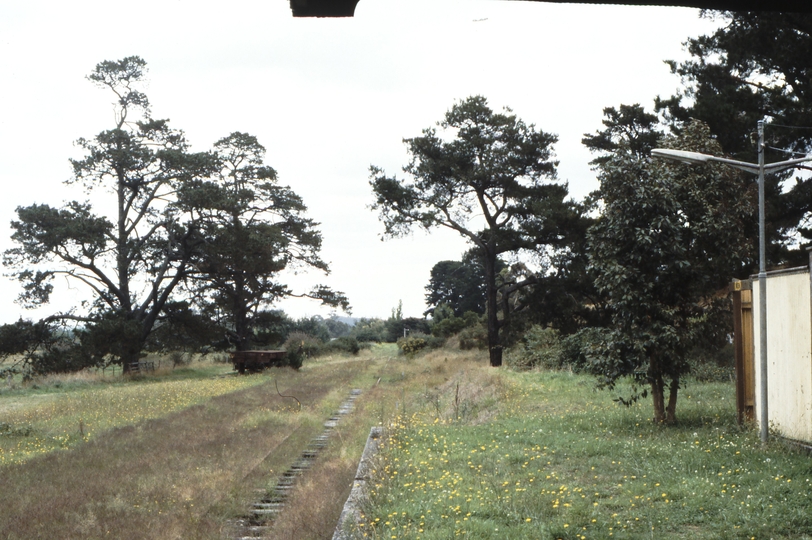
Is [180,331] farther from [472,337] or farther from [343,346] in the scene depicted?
[343,346]

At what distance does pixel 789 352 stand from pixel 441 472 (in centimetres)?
517

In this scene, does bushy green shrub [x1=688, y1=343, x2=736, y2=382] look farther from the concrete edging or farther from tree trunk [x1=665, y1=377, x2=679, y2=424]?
the concrete edging

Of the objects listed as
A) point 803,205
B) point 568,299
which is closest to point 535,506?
point 803,205

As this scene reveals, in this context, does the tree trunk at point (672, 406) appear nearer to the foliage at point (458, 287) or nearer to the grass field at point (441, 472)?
the grass field at point (441, 472)

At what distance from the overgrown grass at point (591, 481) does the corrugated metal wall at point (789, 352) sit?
1.65 ft

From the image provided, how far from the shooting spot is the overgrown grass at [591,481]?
6.37 meters

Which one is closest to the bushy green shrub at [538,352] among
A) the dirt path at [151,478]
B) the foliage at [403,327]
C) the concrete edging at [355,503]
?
the dirt path at [151,478]

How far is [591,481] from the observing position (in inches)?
325

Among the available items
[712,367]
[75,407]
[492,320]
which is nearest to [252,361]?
[492,320]

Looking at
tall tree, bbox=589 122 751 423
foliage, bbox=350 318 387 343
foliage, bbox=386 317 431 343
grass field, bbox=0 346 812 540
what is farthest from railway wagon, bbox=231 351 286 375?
foliage, bbox=386 317 431 343

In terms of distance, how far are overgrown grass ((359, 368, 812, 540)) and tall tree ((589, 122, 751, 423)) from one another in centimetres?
120

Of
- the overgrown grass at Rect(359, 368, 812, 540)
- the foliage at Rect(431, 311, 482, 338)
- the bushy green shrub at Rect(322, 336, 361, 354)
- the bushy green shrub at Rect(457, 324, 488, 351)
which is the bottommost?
the overgrown grass at Rect(359, 368, 812, 540)

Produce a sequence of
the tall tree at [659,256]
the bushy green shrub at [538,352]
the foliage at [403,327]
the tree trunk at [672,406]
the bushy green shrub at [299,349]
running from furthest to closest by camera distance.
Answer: the foliage at [403,327]
the bushy green shrub at [299,349]
the bushy green shrub at [538,352]
the tree trunk at [672,406]
the tall tree at [659,256]

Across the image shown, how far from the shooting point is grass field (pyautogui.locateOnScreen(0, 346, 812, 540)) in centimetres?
670
